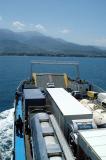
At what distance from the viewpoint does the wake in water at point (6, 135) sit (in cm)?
2822

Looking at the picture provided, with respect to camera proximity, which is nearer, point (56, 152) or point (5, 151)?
point (56, 152)

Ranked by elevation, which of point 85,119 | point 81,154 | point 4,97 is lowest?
point 4,97

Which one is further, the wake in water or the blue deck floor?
the wake in water

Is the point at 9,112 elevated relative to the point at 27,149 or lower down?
lower down

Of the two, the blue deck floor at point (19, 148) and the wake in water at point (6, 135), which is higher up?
the blue deck floor at point (19, 148)

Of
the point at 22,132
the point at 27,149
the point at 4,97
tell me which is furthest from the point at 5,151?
the point at 4,97

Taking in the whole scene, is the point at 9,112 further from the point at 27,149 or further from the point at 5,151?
the point at 27,149

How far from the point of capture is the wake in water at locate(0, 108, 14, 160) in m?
28.2

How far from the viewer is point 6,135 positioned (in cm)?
3272

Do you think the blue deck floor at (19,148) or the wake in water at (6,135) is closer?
the blue deck floor at (19,148)

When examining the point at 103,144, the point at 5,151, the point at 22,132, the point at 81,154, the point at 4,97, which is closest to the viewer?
the point at 103,144

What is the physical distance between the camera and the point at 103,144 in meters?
14.5

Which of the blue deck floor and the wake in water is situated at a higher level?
the blue deck floor

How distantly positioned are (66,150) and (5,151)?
14179 mm
